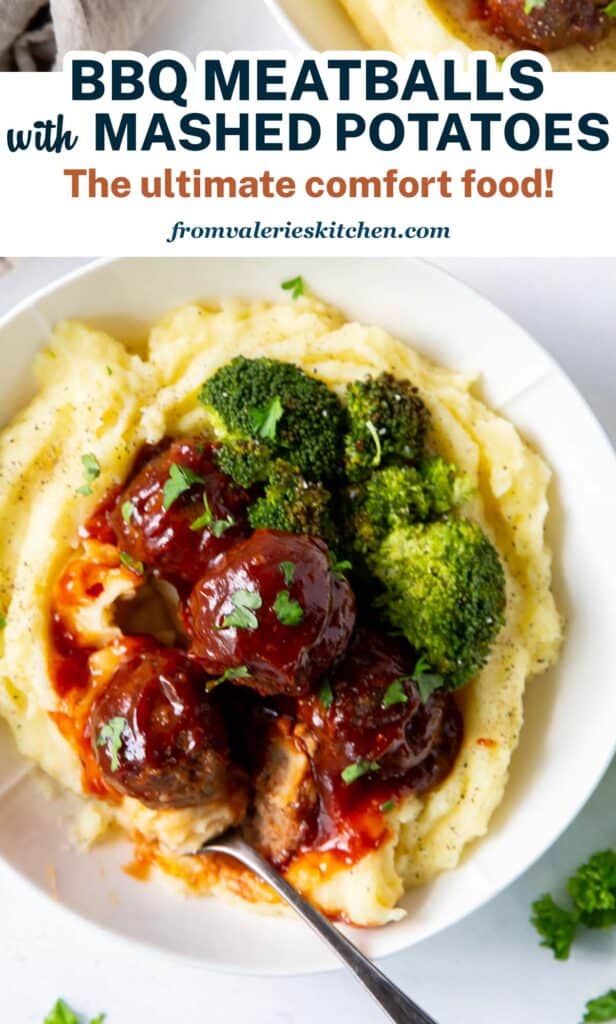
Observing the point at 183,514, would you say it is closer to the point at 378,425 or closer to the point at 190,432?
the point at 190,432

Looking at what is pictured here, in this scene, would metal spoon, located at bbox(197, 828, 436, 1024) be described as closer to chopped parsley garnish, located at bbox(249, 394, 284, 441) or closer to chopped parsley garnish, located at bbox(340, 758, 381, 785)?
chopped parsley garnish, located at bbox(340, 758, 381, 785)

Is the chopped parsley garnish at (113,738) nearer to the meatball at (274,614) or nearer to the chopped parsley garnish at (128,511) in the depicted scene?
the meatball at (274,614)

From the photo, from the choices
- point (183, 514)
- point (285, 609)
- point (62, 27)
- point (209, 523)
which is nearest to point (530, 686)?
point (285, 609)

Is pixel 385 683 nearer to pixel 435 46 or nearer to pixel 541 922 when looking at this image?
pixel 541 922

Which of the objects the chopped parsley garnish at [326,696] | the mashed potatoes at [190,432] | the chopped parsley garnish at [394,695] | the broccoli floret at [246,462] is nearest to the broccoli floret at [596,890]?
the mashed potatoes at [190,432]

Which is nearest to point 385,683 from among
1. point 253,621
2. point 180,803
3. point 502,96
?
point 253,621
